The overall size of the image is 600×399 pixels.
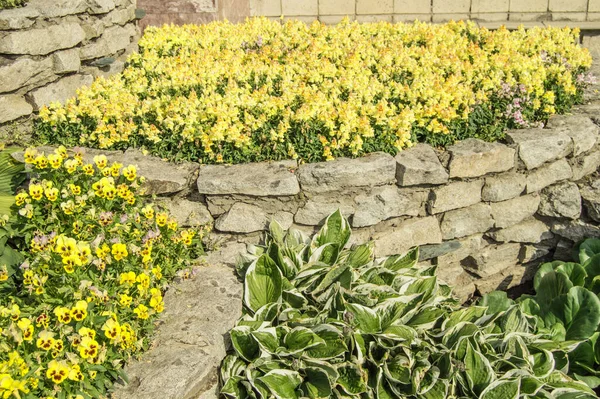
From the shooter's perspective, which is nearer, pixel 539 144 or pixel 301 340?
pixel 301 340

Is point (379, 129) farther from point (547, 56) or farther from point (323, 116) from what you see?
point (547, 56)

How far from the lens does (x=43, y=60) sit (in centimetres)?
397

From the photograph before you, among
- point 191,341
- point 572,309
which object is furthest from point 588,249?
point 191,341

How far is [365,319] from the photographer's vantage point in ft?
9.73

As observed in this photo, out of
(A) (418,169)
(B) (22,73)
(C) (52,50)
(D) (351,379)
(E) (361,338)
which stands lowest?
(D) (351,379)

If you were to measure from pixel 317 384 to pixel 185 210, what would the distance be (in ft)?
4.56

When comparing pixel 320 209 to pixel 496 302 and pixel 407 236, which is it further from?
pixel 496 302

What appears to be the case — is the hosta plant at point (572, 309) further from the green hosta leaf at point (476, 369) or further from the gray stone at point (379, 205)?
the gray stone at point (379, 205)

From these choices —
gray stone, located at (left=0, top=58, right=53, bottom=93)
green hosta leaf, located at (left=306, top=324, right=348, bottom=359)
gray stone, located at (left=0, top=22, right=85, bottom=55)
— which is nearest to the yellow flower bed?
gray stone, located at (left=0, top=58, right=53, bottom=93)

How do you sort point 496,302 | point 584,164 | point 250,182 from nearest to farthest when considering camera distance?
1. point 250,182
2. point 496,302
3. point 584,164

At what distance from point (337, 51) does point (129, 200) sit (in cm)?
248

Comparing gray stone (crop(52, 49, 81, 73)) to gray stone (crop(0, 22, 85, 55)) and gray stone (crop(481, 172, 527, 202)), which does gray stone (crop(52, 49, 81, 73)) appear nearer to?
gray stone (crop(0, 22, 85, 55))

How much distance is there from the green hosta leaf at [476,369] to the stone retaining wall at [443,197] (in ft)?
3.25

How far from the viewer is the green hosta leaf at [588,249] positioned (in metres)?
4.04
